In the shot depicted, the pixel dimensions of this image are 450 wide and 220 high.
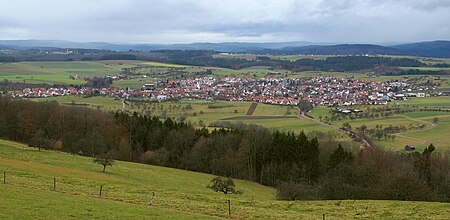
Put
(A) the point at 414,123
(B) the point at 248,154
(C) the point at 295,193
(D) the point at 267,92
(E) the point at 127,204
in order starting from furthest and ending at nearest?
(D) the point at 267,92, (A) the point at 414,123, (B) the point at 248,154, (C) the point at 295,193, (E) the point at 127,204

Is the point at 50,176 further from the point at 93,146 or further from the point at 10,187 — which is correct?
the point at 93,146

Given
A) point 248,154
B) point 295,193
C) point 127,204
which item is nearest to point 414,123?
point 248,154

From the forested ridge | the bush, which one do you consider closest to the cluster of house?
the forested ridge

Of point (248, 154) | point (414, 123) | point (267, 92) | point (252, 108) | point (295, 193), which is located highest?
point (295, 193)

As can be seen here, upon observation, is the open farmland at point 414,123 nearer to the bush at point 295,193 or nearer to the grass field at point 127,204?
the bush at point 295,193

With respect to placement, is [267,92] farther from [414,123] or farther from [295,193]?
[295,193]

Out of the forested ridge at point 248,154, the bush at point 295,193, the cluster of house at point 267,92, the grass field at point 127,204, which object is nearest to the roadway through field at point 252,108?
the cluster of house at point 267,92
